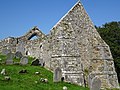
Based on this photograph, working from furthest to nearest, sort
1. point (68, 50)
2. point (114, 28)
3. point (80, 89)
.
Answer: point (114, 28), point (68, 50), point (80, 89)

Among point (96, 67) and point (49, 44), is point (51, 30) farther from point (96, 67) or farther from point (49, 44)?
point (96, 67)

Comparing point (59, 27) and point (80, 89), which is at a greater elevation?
point (59, 27)

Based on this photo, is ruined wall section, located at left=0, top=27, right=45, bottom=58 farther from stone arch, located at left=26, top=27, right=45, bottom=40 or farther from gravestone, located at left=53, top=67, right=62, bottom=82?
gravestone, located at left=53, top=67, right=62, bottom=82

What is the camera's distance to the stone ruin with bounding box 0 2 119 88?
55.9 ft

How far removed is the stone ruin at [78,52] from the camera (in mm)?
17031

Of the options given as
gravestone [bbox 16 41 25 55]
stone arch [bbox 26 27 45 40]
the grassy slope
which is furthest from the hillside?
stone arch [bbox 26 27 45 40]

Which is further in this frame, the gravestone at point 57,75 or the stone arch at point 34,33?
the stone arch at point 34,33

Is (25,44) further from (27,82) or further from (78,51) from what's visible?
(27,82)

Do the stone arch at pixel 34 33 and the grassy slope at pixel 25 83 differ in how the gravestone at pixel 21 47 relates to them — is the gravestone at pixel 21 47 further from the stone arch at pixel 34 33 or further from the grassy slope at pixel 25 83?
the grassy slope at pixel 25 83

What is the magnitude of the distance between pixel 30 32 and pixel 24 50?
4.36 meters

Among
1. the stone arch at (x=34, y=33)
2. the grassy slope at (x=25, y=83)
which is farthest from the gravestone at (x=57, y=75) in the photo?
the stone arch at (x=34, y=33)

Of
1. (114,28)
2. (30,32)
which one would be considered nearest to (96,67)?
(30,32)

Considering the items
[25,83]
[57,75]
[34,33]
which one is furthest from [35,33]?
[25,83]

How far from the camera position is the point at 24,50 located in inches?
1077
